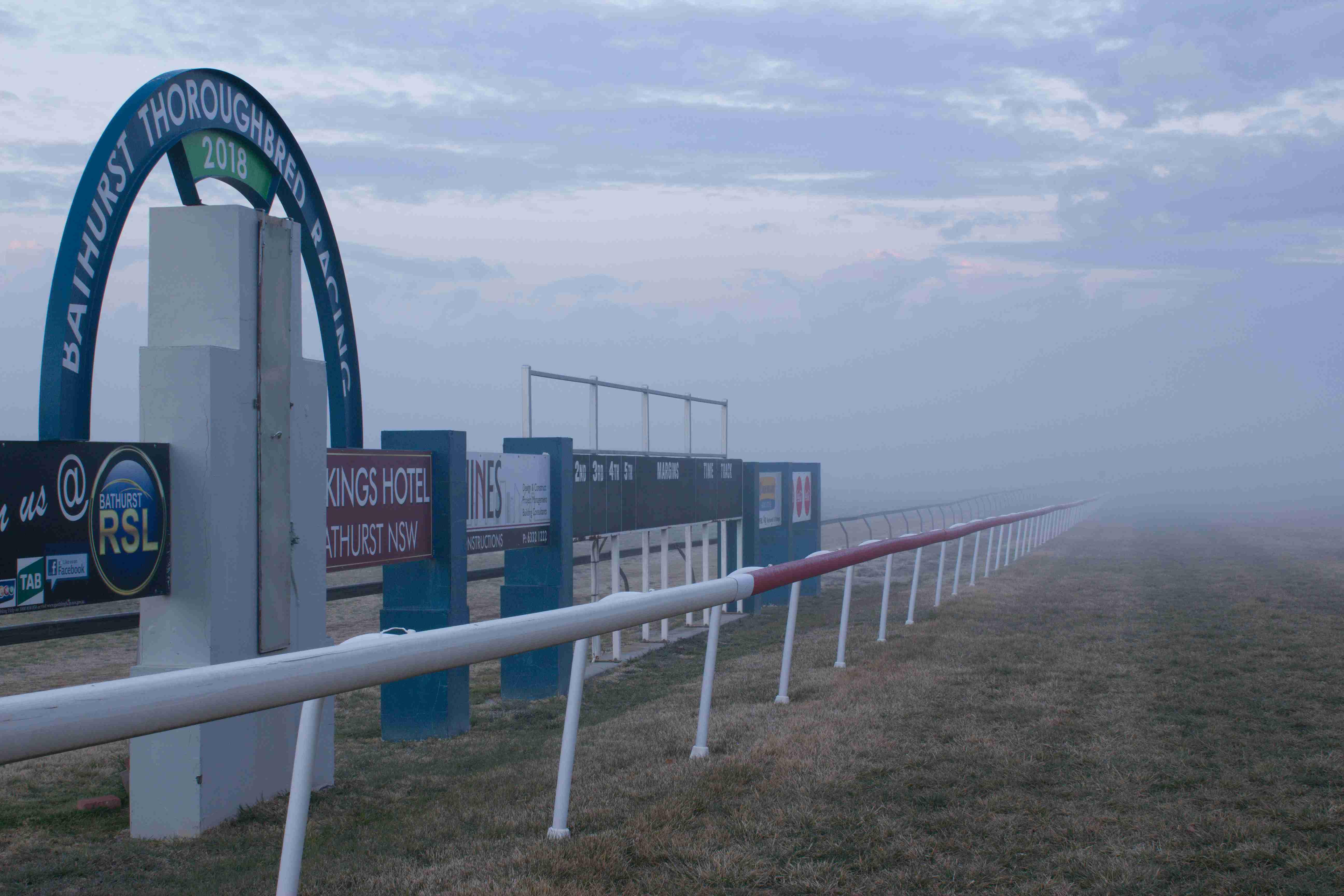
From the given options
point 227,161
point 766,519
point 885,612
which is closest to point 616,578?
point 885,612

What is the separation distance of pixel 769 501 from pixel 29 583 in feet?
44.9

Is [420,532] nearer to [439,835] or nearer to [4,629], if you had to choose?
[4,629]

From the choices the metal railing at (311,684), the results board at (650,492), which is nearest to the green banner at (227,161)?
the metal railing at (311,684)

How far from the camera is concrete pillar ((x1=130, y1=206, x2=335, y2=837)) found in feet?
14.8

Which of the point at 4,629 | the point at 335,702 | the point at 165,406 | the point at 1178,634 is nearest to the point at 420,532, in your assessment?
the point at 335,702

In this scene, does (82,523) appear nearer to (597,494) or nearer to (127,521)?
(127,521)

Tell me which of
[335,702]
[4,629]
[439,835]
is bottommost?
[335,702]

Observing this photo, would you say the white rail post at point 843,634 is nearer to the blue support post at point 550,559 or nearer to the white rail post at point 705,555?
the blue support post at point 550,559

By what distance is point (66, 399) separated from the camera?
183 inches

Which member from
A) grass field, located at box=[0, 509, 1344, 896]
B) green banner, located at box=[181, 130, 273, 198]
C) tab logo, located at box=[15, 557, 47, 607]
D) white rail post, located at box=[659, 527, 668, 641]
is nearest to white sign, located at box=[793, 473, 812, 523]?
white rail post, located at box=[659, 527, 668, 641]

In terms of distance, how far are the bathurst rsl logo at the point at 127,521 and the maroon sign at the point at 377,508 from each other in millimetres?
1467

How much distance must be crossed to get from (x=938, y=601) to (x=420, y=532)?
641cm

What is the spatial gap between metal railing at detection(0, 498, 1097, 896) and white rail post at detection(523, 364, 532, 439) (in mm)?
4774

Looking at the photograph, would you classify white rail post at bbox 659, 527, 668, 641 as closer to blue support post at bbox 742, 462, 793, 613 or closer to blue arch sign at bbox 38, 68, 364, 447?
blue support post at bbox 742, 462, 793, 613
